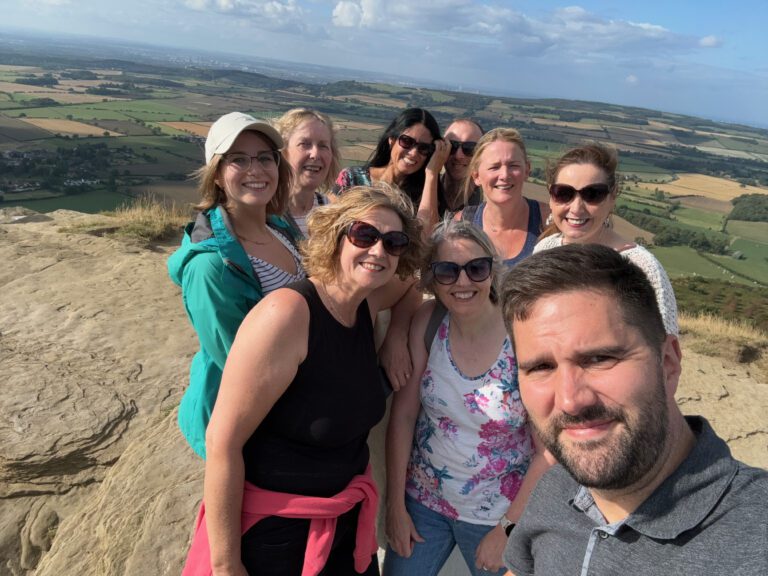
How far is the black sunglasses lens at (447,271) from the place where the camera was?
6.96 ft

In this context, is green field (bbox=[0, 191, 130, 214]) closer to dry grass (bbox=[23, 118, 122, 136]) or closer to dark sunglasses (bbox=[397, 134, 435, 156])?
dry grass (bbox=[23, 118, 122, 136])

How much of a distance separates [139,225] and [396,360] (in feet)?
26.7

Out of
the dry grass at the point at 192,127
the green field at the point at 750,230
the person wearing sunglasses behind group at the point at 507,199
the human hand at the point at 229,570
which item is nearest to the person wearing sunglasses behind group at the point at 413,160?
the person wearing sunglasses behind group at the point at 507,199

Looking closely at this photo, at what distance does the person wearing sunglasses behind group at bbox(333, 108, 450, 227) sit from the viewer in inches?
144

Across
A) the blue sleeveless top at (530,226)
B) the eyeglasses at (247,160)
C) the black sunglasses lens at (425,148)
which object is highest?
the eyeglasses at (247,160)

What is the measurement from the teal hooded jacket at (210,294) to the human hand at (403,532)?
892 millimetres

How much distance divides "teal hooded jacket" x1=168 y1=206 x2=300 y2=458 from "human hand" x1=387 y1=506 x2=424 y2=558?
892mm

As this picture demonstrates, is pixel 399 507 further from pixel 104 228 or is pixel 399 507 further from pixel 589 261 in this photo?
pixel 104 228

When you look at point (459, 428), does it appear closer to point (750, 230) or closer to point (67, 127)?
point (750, 230)

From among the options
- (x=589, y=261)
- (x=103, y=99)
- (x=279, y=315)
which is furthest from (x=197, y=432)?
(x=103, y=99)

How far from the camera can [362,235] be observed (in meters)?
1.92

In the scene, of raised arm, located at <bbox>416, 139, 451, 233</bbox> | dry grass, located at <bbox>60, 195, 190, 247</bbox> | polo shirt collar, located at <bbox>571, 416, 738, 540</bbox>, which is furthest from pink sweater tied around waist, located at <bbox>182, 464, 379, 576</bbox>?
dry grass, located at <bbox>60, 195, 190, 247</bbox>

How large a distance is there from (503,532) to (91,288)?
608 centimetres

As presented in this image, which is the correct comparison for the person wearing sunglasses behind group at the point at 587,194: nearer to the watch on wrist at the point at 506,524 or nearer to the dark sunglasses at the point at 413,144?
the dark sunglasses at the point at 413,144
